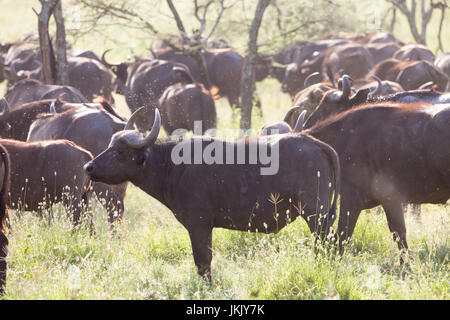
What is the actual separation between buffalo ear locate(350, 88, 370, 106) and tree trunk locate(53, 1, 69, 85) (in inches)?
222

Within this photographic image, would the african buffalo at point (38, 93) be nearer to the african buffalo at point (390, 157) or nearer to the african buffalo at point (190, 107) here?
the african buffalo at point (190, 107)

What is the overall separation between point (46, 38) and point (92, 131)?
12.3 ft

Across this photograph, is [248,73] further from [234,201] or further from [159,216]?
[234,201]

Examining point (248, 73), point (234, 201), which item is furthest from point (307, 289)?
point (248, 73)

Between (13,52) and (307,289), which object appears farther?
(13,52)

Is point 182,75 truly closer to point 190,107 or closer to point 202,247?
point 190,107

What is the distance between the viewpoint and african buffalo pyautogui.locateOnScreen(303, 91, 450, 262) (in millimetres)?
5652

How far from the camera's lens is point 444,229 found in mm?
6512

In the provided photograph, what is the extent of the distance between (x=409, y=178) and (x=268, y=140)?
1.39 meters

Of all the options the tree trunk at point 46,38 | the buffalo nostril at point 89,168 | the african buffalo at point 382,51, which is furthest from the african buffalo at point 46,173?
the african buffalo at point 382,51

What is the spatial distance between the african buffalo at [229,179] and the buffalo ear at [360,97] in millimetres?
1953

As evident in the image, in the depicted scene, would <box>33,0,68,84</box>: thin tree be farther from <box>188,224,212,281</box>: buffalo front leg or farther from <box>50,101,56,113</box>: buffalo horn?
<box>188,224,212,281</box>: buffalo front leg

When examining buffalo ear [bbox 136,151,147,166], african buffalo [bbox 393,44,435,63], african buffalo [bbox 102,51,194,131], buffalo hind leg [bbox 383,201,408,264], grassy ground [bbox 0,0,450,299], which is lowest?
grassy ground [bbox 0,0,450,299]

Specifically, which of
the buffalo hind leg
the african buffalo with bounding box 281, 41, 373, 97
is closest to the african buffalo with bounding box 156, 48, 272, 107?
the african buffalo with bounding box 281, 41, 373, 97
